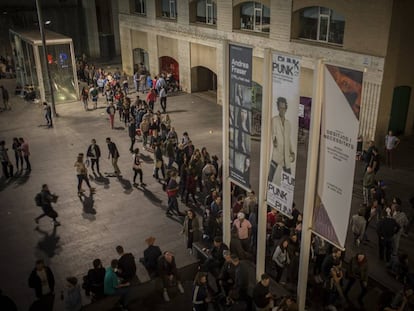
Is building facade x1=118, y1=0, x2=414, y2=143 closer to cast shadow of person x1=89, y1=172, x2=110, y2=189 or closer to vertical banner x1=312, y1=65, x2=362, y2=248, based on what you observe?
vertical banner x1=312, y1=65, x2=362, y2=248

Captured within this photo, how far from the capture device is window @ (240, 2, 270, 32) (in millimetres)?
23316

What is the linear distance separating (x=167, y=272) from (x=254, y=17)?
1672cm

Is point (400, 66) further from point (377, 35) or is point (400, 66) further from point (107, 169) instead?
point (107, 169)

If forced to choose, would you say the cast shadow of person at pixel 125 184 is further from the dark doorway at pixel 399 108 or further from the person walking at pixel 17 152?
the dark doorway at pixel 399 108

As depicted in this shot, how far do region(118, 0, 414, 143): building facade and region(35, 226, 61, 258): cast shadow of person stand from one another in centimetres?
660

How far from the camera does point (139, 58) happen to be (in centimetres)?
3653

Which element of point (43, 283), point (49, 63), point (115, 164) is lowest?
point (115, 164)

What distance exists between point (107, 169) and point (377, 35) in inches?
452

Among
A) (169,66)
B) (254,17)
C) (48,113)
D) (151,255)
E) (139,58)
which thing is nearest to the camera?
(151,255)

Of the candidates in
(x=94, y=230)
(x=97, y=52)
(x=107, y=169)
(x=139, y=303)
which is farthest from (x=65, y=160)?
(x=97, y=52)

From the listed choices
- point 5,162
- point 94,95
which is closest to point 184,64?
point 94,95

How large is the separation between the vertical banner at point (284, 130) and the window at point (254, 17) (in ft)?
50.3

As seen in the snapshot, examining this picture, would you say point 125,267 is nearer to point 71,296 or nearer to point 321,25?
point 71,296

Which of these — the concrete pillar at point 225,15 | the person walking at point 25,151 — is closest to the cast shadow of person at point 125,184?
the person walking at point 25,151
